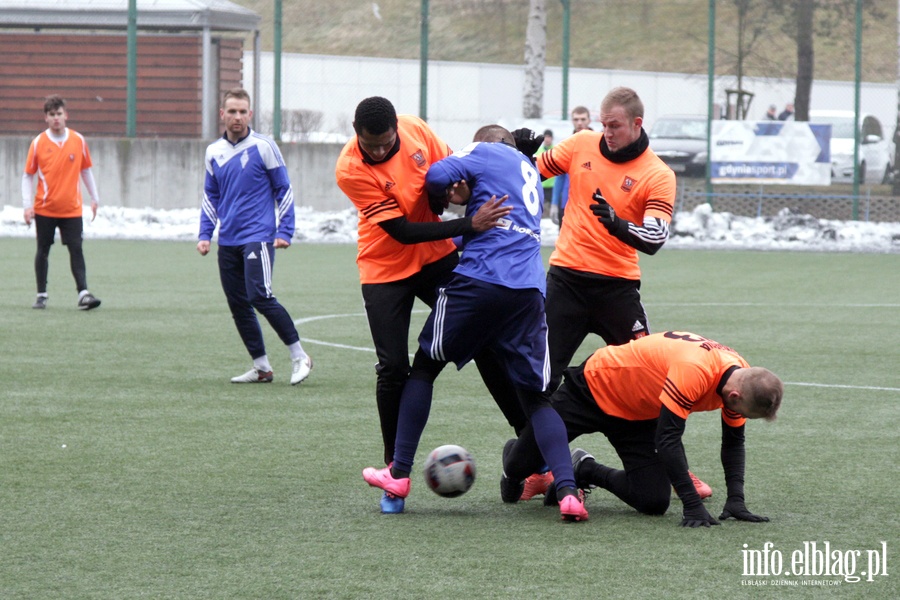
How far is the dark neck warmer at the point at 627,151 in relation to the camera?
6.56 m

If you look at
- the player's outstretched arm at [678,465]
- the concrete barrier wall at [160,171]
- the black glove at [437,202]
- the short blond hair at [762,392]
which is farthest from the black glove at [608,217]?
the concrete barrier wall at [160,171]

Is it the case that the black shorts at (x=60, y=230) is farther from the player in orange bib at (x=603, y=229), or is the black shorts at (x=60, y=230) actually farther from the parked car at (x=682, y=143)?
the parked car at (x=682, y=143)

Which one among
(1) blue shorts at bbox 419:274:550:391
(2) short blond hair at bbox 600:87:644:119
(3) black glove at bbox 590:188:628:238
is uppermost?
(2) short blond hair at bbox 600:87:644:119

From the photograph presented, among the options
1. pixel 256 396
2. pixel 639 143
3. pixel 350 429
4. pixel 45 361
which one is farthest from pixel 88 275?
pixel 639 143

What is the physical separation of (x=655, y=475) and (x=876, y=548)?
0.98m

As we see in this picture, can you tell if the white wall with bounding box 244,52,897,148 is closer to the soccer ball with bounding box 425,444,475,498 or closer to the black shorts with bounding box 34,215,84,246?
the black shorts with bounding box 34,215,84,246

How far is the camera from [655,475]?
219 inches

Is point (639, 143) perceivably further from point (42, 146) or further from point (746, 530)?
point (42, 146)

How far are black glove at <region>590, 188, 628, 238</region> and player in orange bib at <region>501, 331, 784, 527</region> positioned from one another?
58 centimetres

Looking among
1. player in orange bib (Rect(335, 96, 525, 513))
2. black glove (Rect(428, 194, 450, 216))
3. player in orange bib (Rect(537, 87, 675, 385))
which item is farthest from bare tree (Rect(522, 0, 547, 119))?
black glove (Rect(428, 194, 450, 216))

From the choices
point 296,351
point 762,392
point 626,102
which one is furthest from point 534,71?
point 762,392

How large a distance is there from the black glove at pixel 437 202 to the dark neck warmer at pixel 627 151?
121cm

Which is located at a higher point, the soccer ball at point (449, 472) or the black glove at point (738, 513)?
the soccer ball at point (449, 472)

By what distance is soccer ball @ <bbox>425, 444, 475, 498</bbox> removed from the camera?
18.4ft
